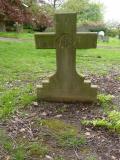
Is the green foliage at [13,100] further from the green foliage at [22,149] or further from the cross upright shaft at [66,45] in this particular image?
the green foliage at [22,149]

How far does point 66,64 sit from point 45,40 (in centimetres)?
55

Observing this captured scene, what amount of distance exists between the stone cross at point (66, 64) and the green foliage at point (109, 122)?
780 mm

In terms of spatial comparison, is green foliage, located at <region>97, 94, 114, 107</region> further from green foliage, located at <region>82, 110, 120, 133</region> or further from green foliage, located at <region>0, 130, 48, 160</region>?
green foliage, located at <region>0, 130, 48, 160</region>

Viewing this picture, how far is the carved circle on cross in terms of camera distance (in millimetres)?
5887

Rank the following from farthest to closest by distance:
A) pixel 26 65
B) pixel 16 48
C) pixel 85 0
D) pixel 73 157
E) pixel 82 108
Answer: pixel 85 0
pixel 16 48
pixel 26 65
pixel 82 108
pixel 73 157

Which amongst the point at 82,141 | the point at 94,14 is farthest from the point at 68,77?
the point at 94,14

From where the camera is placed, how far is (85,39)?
597cm

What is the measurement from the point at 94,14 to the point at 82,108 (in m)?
45.5

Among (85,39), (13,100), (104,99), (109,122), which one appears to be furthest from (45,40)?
(109,122)

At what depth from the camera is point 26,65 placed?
10156 mm

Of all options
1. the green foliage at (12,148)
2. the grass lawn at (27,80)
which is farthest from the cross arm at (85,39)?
the green foliage at (12,148)

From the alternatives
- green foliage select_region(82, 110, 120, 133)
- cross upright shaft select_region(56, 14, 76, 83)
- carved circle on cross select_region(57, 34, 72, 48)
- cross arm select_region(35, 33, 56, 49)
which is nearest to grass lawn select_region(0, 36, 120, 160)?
green foliage select_region(82, 110, 120, 133)

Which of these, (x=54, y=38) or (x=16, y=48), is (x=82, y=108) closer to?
(x=54, y=38)

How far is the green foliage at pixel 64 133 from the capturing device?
14.8 ft
